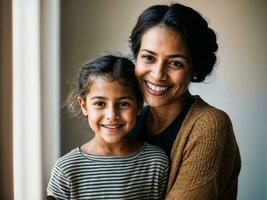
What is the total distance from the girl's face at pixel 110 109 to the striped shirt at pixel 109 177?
0.07 meters

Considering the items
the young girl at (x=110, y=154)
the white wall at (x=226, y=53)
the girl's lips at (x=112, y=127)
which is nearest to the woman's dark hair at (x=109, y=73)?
the young girl at (x=110, y=154)

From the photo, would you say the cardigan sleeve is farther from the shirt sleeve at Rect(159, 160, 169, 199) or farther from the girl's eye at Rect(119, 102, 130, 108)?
the girl's eye at Rect(119, 102, 130, 108)

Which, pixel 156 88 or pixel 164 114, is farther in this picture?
pixel 164 114

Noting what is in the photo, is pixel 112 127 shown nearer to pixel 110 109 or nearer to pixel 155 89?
pixel 110 109

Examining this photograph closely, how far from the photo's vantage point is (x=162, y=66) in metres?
1.15

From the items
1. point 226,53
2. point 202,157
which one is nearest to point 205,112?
point 202,157

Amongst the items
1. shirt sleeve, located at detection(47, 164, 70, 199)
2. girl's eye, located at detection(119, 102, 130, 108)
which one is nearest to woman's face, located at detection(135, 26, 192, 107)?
girl's eye, located at detection(119, 102, 130, 108)

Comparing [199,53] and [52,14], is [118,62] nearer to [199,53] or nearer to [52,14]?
[199,53]

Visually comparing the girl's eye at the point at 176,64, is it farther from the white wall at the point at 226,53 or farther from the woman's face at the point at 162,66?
the white wall at the point at 226,53

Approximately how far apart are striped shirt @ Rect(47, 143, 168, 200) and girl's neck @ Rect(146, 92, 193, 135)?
193mm

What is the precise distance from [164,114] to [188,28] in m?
0.32

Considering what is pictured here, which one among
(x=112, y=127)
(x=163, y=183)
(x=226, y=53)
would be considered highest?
(x=226, y=53)

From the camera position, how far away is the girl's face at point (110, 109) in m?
1.09

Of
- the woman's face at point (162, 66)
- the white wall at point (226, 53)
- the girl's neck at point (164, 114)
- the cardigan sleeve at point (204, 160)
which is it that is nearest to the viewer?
the cardigan sleeve at point (204, 160)
